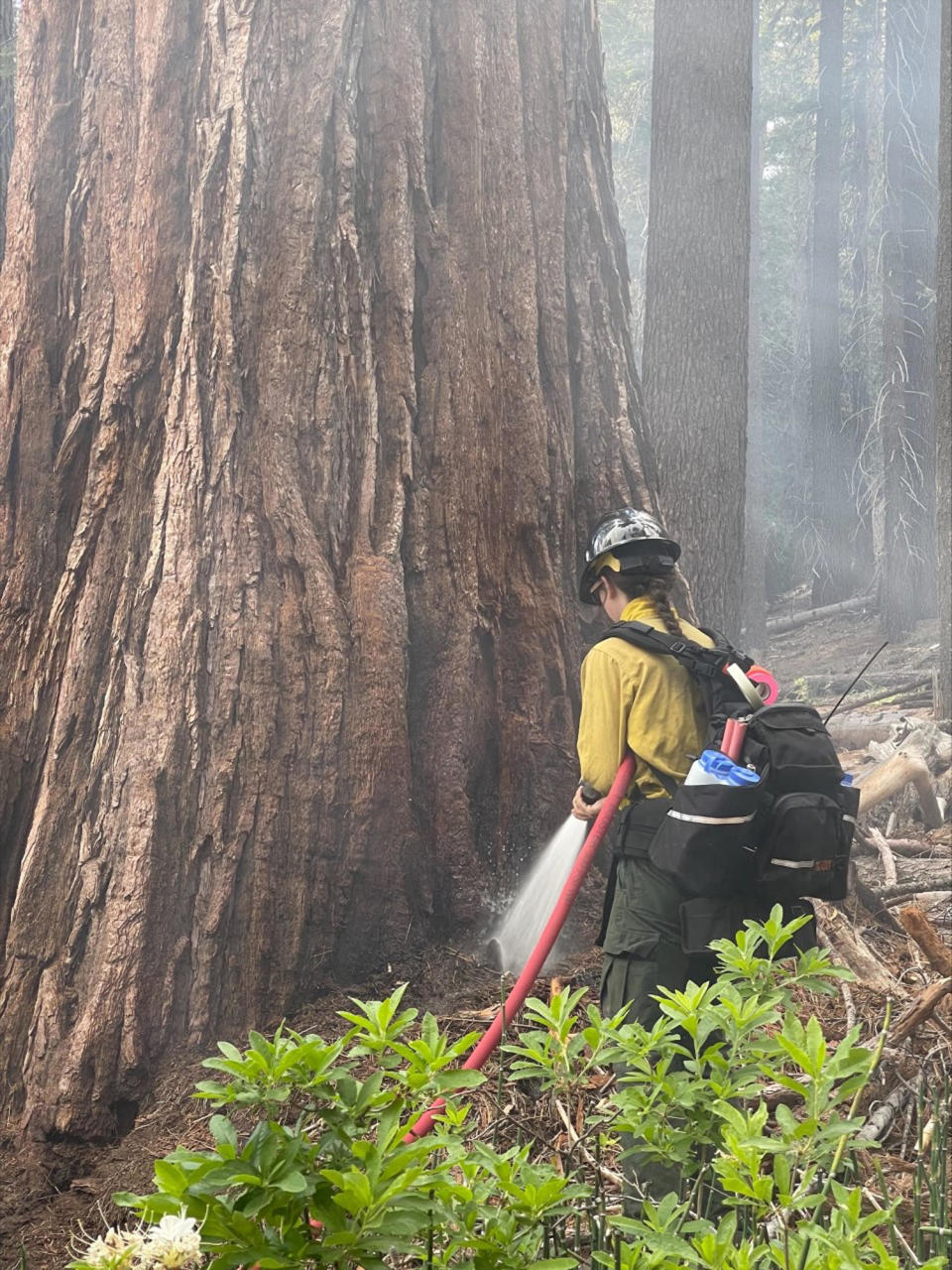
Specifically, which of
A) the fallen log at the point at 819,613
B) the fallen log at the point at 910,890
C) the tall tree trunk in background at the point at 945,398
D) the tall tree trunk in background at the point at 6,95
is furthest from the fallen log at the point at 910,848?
the fallen log at the point at 819,613

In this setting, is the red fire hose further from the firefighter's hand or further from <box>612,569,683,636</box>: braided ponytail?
<box>612,569,683,636</box>: braided ponytail

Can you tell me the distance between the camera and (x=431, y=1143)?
1.54 meters

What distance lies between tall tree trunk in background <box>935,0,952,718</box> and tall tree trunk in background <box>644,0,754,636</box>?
11.3 feet

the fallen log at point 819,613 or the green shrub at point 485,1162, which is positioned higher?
the green shrub at point 485,1162

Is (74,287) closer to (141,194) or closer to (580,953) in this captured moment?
(141,194)

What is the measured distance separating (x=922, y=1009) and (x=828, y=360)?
72.5ft

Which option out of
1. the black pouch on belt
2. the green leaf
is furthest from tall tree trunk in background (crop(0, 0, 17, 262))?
the green leaf

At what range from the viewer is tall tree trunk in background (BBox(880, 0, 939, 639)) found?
18.6m

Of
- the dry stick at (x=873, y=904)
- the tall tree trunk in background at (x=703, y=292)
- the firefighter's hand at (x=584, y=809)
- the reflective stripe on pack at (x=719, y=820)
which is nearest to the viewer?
the reflective stripe on pack at (x=719, y=820)

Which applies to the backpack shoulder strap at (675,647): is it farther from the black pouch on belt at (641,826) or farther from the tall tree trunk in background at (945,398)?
the tall tree trunk in background at (945,398)

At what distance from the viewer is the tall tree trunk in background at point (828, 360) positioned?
72.7 feet

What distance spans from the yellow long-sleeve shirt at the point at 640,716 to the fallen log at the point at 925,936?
2.70 feet

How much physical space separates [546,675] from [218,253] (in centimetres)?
202

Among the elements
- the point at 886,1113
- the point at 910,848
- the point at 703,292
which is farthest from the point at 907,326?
the point at 886,1113
